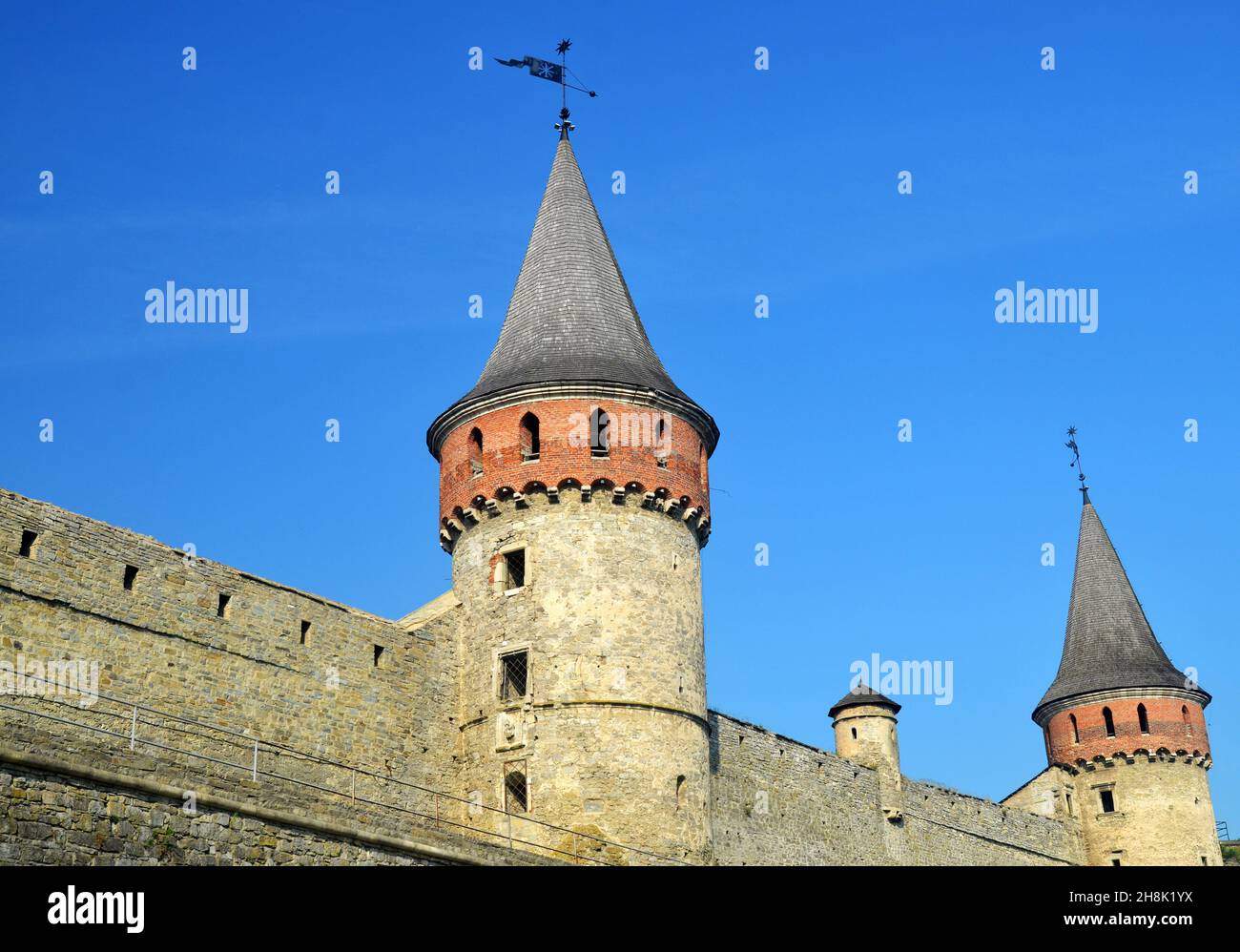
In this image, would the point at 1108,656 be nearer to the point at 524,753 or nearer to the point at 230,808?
the point at 524,753

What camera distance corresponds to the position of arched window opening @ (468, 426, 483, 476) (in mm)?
30219

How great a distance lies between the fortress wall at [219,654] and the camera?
23.0 metres

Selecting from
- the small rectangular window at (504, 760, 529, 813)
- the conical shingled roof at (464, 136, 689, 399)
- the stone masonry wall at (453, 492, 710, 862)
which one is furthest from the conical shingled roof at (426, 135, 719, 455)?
the small rectangular window at (504, 760, 529, 813)

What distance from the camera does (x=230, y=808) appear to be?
724 inches

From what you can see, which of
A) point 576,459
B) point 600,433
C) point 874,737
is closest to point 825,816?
point 874,737

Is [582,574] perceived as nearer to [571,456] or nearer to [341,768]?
[571,456]

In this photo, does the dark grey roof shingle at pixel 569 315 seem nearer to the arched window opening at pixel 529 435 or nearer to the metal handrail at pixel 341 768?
the arched window opening at pixel 529 435

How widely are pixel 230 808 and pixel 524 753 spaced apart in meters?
9.34

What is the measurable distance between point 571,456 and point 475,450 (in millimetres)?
2415

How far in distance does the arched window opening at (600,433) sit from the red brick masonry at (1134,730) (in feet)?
79.8

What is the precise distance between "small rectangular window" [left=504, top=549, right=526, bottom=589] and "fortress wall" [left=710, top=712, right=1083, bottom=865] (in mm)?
5831

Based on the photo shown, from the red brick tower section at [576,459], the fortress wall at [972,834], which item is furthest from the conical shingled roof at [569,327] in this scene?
the fortress wall at [972,834]
